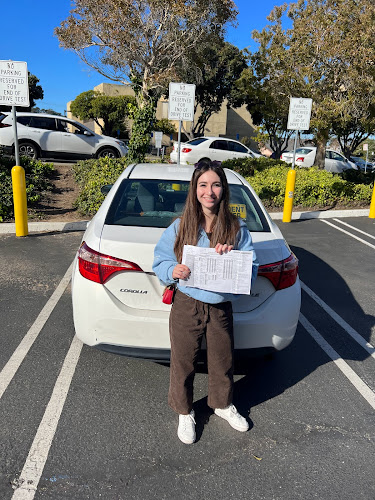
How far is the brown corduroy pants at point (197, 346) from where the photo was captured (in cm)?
249

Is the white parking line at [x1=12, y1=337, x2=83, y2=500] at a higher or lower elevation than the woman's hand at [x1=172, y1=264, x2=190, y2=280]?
lower

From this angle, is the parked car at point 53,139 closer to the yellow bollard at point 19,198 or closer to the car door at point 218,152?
the car door at point 218,152

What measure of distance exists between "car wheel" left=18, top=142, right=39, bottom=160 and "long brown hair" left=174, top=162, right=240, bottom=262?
485 inches

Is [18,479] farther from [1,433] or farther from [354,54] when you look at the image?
[354,54]

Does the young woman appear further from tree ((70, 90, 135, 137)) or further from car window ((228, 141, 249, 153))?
tree ((70, 90, 135, 137))

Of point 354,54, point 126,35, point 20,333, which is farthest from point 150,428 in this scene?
point 126,35

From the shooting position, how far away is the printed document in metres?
2.34

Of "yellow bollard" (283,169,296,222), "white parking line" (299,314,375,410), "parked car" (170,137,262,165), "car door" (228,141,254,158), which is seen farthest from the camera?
"car door" (228,141,254,158)

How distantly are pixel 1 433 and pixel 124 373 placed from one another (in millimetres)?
978

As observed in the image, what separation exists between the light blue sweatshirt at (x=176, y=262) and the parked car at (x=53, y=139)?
39.4 feet

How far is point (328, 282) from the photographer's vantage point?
5734 millimetres

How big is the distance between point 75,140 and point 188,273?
1279 centimetres

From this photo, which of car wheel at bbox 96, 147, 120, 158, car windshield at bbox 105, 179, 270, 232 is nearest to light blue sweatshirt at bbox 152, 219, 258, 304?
car windshield at bbox 105, 179, 270, 232

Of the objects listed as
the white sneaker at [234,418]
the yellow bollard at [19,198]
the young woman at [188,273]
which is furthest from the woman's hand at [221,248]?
the yellow bollard at [19,198]
